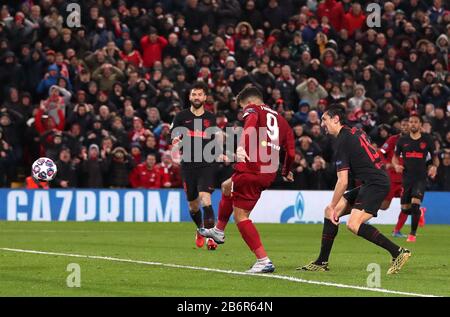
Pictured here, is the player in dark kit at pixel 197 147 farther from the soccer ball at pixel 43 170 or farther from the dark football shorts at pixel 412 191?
the dark football shorts at pixel 412 191

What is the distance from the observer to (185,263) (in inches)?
560

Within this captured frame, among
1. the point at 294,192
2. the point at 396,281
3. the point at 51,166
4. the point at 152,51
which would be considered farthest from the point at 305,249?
the point at 152,51

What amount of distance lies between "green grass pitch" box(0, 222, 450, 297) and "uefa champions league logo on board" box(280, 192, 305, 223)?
10.9 ft

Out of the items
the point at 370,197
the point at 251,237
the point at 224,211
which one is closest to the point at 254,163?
the point at 251,237

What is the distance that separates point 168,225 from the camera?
2441cm

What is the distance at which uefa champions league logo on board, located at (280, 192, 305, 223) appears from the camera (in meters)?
26.5

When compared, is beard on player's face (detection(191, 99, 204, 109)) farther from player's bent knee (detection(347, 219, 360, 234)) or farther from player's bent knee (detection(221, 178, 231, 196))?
player's bent knee (detection(347, 219, 360, 234))

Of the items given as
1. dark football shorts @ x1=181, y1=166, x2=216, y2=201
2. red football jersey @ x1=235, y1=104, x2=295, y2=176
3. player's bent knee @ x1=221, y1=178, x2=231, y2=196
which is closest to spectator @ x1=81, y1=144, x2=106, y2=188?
dark football shorts @ x1=181, y1=166, x2=216, y2=201

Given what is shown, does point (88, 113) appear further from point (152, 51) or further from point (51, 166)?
point (51, 166)

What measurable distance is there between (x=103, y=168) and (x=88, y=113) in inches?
54.1

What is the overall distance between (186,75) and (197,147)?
1140 cm
